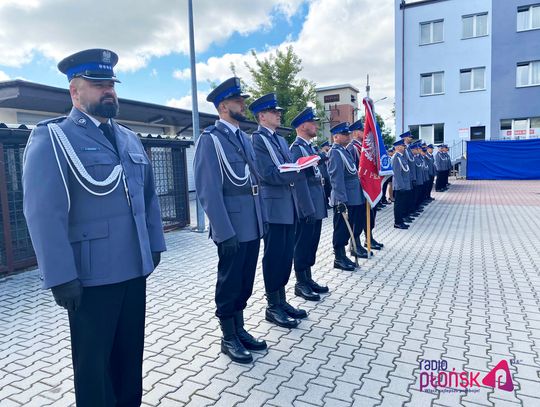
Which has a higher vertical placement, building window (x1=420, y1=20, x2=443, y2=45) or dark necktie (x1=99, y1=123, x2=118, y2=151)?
building window (x1=420, y1=20, x2=443, y2=45)

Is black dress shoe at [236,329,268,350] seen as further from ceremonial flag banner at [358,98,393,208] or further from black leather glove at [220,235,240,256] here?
ceremonial flag banner at [358,98,393,208]

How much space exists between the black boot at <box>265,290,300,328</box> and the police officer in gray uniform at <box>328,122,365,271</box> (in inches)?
83.9

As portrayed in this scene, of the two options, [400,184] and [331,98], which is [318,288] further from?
[331,98]

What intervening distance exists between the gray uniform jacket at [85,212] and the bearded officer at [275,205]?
5.53 feet

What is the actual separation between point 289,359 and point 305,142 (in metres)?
2.61

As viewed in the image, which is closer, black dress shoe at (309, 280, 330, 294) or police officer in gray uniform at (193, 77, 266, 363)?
police officer in gray uniform at (193, 77, 266, 363)

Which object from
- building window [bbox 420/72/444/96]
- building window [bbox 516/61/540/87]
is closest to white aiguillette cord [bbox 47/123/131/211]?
building window [bbox 420/72/444/96]

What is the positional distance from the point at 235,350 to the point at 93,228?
68.7 inches

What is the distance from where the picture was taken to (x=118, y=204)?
2.25 metres

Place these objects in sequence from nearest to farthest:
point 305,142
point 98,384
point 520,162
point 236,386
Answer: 1. point 98,384
2. point 236,386
3. point 305,142
4. point 520,162

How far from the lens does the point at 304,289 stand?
4.89 metres

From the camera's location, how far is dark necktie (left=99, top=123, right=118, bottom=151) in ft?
7.70

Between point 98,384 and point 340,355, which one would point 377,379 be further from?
point 98,384

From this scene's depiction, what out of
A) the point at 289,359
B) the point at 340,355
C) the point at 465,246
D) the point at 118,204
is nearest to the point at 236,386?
the point at 289,359
